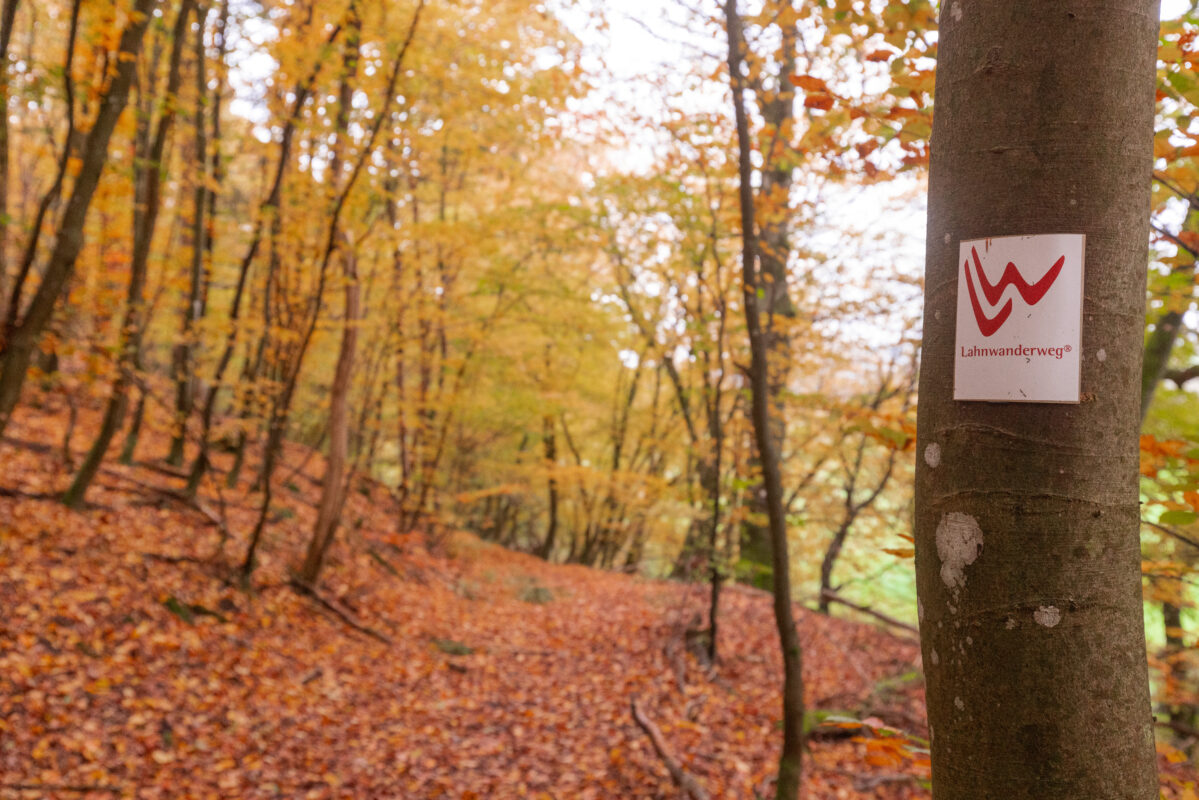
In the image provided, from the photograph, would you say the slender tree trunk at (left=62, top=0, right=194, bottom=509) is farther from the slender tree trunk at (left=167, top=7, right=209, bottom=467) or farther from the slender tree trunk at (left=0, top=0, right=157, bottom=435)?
the slender tree trunk at (left=0, top=0, right=157, bottom=435)

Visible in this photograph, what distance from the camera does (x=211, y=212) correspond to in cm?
856

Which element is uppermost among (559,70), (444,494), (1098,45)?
(559,70)

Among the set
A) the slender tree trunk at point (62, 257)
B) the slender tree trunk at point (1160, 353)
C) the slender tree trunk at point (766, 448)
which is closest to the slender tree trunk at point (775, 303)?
the slender tree trunk at point (766, 448)

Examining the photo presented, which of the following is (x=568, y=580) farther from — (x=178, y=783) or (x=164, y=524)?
(x=178, y=783)

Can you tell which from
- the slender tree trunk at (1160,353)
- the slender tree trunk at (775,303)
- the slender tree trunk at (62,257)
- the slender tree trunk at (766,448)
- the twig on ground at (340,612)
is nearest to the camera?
the slender tree trunk at (766,448)

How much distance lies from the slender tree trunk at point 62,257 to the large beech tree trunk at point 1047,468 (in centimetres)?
530

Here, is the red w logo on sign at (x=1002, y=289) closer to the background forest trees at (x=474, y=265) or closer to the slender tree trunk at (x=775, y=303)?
the background forest trees at (x=474, y=265)

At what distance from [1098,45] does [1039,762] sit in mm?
1045

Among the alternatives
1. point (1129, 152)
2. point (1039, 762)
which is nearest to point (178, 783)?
point (1039, 762)

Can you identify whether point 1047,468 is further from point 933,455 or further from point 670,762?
point 670,762

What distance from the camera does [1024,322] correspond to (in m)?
0.99

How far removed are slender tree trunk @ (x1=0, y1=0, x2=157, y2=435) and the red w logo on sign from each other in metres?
5.31

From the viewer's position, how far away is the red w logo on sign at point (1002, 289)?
0.98m

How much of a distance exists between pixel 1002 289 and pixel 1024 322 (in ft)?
0.19
